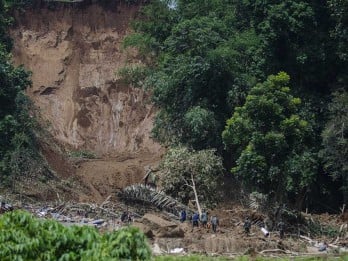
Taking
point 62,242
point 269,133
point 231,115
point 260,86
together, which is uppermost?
point 260,86

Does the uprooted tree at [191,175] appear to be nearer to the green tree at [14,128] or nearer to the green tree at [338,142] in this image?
the green tree at [338,142]

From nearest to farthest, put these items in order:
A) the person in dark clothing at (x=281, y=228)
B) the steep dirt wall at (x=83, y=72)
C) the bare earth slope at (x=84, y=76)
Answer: the person in dark clothing at (x=281, y=228), the bare earth slope at (x=84, y=76), the steep dirt wall at (x=83, y=72)

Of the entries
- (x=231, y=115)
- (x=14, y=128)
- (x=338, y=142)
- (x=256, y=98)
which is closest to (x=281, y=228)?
(x=256, y=98)

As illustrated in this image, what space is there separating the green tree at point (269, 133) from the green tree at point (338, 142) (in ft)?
5.38

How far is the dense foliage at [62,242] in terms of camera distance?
10.2 metres

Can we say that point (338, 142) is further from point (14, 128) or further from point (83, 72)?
point (83, 72)

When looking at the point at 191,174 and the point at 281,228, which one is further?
the point at 191,174

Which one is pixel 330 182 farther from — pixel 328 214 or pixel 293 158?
pixel 293 158

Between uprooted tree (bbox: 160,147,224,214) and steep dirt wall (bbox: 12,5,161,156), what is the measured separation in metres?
18.7

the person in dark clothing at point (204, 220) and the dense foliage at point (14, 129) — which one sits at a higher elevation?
the dense foliage at point (14, 129)

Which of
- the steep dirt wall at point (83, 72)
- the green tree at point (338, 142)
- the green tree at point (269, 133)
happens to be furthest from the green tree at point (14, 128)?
the steep dirt wall at point (83, 72)

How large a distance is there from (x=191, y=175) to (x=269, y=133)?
4828 millimetres

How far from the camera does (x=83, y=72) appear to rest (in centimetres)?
5088

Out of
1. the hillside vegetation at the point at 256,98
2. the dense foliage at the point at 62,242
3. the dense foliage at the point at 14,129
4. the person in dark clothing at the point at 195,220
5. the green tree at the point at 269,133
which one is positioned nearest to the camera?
the dense foliage at the point at 62,242
